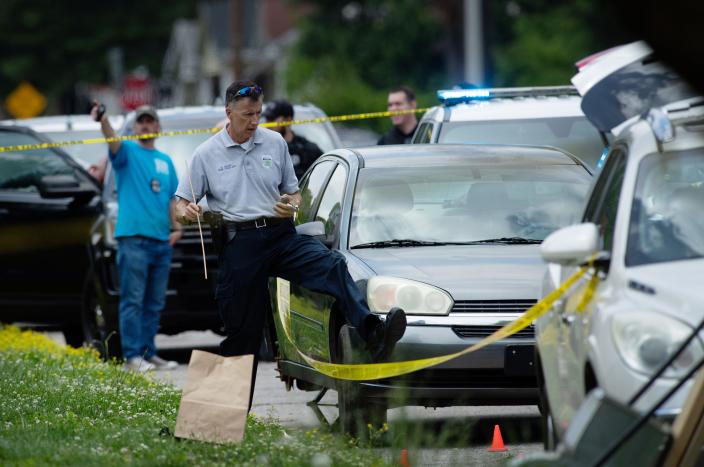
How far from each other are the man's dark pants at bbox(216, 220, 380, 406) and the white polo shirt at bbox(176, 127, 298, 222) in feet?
0.52

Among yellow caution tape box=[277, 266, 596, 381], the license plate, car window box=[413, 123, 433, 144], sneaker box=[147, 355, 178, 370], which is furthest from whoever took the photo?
sneaker box=[147, 355, 178, 370]

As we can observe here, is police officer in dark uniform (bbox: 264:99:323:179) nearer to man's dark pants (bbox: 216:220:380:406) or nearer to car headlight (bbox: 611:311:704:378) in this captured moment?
man's dark pants (bbox: 216:220:380:406)

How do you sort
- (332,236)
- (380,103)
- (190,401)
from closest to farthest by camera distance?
1. (190,401)
2. (332,236)
3. (380,103)

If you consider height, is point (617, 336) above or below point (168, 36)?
above

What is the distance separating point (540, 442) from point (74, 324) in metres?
7.28

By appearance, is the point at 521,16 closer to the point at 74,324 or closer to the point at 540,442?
the point at 74,324

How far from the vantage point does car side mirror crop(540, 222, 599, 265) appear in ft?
20.4

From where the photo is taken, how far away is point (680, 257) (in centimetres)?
621

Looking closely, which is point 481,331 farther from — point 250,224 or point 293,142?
point 293,142

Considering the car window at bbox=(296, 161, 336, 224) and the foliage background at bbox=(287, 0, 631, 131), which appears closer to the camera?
the car window at bbox=(296, 161, 336, 224)

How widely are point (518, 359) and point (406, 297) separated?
0.66m

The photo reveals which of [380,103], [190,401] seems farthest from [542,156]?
[380,103]

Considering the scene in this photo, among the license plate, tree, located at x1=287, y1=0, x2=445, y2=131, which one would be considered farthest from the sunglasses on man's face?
tree, located at x1=287, y1=0, x2=445, y2=131

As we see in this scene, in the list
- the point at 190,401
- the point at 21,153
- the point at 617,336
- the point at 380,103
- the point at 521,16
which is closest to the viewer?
the point at 617,336
